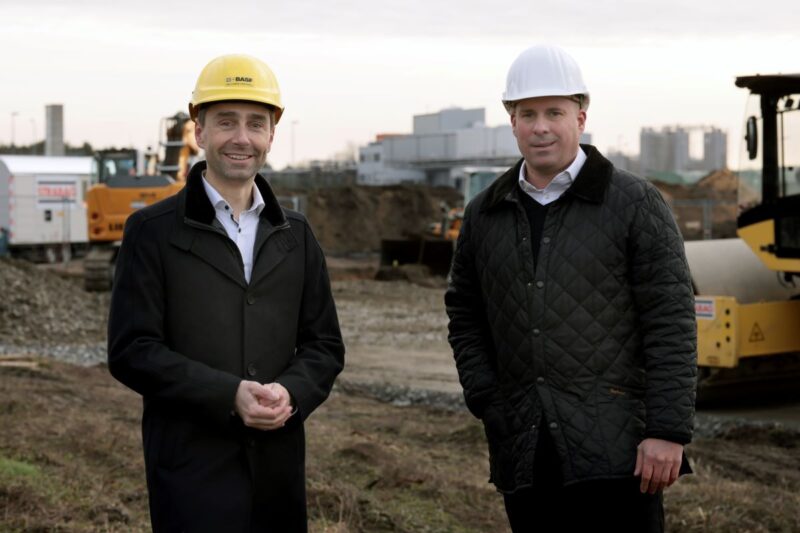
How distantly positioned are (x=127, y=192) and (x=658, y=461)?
2305 centimetres

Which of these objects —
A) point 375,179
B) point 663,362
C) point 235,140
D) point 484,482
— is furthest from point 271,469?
point 375,179

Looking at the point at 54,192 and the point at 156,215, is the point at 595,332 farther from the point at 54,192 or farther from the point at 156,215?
the point at 54,192

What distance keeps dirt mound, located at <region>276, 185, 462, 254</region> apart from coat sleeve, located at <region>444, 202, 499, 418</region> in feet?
147

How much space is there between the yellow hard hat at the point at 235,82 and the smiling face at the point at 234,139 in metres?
0.04

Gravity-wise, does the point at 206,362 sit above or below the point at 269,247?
below

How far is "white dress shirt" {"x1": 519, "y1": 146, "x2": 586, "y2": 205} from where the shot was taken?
3.92 meters

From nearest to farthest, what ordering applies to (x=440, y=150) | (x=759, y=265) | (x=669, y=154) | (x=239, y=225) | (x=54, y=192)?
(x=239, y=225) → (x=759, y=265) → (x=54, y=192) → (x=440, y=150) → (x=669, y=154)

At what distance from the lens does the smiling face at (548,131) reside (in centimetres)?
387

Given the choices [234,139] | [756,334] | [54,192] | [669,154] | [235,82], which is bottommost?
[756,334]

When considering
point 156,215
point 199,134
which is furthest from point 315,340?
point 199,134

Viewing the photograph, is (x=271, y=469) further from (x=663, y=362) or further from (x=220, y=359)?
(x=663, y=362)

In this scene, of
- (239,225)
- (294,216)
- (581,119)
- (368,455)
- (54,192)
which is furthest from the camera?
(54,192)

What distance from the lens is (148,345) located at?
354 centimetres

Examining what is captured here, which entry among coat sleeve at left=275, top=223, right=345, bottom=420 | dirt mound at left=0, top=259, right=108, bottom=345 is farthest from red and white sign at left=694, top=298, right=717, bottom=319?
dirt mound at left=0, top=259, right=108, bottom=345
